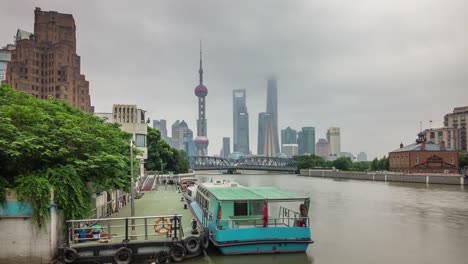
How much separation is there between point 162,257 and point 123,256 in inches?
79.4

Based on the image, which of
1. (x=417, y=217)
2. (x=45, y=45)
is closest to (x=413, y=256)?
(x=417, y=217)

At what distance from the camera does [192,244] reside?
21922 millimetres

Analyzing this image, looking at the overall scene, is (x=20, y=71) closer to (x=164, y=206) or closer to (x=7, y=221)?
(x=164, y=206)

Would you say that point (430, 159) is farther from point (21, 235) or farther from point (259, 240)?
point (21, 235)

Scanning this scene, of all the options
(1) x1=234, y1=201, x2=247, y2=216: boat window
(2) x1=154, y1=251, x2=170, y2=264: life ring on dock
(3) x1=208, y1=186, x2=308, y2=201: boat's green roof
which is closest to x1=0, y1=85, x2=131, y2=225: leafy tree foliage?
(2) x1=154, y1=251, x2=170, y2=264: life ring on dock

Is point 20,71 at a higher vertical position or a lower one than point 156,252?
higher

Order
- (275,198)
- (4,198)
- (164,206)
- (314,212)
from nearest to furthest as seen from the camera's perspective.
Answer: (4,198) < (275,198) < (164,206) < (314,212)

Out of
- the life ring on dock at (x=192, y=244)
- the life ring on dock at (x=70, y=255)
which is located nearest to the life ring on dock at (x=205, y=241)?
the life ring on dock at (x=192, y=244)

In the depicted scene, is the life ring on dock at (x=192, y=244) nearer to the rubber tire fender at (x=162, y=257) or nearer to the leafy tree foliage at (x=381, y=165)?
the rubber tire fender at (x=162, y=257)

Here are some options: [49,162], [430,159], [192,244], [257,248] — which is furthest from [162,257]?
[430,159]

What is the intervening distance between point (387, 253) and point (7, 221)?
21.7 meters

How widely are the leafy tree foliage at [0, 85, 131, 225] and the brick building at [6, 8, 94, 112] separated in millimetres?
111521

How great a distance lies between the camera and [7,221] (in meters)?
19.1

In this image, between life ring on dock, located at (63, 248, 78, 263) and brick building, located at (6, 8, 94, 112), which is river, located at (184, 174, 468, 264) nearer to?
life ring on dock, located at (63, 248, 78, 263)
